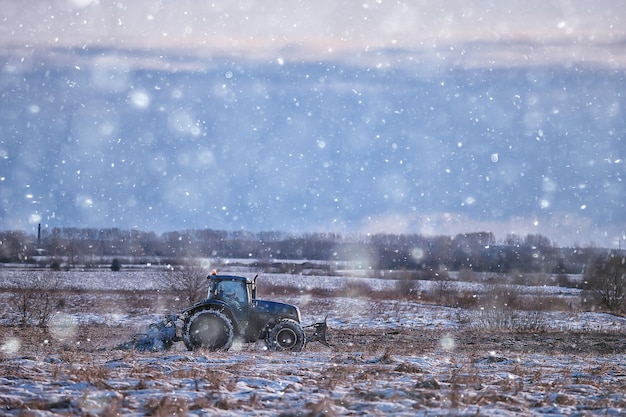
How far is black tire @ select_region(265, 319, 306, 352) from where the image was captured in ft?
50.8

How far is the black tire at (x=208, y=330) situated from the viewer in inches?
596

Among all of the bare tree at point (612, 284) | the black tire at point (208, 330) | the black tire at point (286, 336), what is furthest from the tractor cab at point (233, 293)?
the bare tree at point (612, 284)

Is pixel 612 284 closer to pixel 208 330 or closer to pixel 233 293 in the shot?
pixel 233 293

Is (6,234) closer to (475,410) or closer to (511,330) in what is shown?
(511,330)

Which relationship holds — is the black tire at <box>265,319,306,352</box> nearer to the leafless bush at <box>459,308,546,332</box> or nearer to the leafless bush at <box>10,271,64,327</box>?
the leafless bush at <box>459,308,546,332</box>

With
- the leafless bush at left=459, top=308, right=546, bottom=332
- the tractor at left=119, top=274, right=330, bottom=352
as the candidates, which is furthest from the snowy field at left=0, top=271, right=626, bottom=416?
the leafless bush at left=459, top=308, right=546, bottom=332

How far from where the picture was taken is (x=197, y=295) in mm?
28109

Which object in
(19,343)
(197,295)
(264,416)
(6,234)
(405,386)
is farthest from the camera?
(6,234)

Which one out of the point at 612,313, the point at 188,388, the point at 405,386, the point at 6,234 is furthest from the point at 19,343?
the point at 6,234

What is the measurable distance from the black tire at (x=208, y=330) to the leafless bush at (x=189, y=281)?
1230 centimetres

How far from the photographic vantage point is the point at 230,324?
15125mm

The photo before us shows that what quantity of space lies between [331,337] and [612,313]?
2144 cm

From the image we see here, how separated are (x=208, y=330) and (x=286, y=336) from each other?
2.01m

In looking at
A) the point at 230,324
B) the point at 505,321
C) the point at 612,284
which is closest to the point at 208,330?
the point at 230,324
